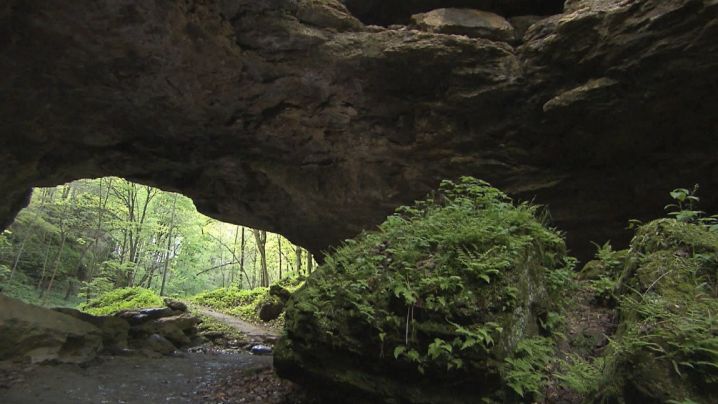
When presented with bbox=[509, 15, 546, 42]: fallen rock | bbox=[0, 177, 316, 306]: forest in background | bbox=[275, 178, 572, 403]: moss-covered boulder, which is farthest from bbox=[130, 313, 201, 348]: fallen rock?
bbox=[509, 15, 546, 42]: fallen rock

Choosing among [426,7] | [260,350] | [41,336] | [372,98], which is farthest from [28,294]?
[426,7]

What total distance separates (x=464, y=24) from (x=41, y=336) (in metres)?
10.6

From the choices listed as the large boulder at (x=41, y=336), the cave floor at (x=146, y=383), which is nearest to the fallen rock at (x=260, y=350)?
the cave floor at (x=146, y=383)

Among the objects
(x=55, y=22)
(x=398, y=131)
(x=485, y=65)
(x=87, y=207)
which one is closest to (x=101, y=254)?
(x=87, y=207)

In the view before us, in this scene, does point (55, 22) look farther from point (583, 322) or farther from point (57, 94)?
point (583, 322)

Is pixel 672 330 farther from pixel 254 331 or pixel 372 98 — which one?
pixel 254 331

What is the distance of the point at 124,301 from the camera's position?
16344mm

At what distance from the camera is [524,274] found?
447cm

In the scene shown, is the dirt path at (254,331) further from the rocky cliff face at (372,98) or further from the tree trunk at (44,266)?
the tree trunk at (44,266)

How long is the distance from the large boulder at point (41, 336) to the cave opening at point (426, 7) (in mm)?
9572

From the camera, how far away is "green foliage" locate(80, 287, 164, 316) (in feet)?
50.2

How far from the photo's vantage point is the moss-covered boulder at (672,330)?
267 centimetres

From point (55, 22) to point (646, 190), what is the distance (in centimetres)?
1202

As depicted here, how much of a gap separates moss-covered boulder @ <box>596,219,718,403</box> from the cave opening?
6.66m
